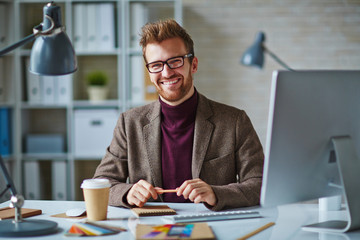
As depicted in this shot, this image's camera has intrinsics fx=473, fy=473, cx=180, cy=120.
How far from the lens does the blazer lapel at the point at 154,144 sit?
6.77 feet

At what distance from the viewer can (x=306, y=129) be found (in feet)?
4.29

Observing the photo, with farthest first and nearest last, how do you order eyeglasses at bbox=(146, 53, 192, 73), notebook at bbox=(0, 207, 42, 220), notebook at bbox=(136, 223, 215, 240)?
eyeglasses at bbox=(146, 53, 192, 73) < notebook at bbox=(0, 207, 42, 220) < notebook at bbox=(136, 223, 215, 240)

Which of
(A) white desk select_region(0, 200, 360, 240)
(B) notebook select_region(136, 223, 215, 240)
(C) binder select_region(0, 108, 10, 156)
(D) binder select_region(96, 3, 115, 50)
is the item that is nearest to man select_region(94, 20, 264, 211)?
(A) white desk select_region(0, 200, 360, 240)

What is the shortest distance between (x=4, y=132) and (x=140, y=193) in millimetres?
2344

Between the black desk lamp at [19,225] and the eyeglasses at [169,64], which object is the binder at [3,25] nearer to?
the eyeglasses at [169,64]

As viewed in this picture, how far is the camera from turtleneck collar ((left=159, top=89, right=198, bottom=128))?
6.96ft

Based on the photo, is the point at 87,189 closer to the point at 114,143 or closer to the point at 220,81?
the point at 114,143

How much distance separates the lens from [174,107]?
2.12 meters

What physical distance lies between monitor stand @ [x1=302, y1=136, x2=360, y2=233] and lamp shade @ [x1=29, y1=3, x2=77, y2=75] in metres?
0.84

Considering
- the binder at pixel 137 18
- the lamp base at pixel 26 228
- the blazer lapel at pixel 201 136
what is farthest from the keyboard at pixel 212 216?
the binder at pixel 137 18

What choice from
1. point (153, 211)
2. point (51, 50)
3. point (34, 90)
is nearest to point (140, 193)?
point (153, 211)

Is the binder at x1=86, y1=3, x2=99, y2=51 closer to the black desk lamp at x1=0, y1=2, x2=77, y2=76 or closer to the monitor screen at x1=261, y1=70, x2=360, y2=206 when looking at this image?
the black desk lamp at x1=0, y1=2, x2=77, y2=76

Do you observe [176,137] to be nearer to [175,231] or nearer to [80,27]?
[175,231]

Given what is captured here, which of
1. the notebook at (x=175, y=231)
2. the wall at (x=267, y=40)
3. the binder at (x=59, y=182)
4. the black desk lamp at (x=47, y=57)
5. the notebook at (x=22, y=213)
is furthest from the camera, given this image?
the wall at (x=267, y=40)
